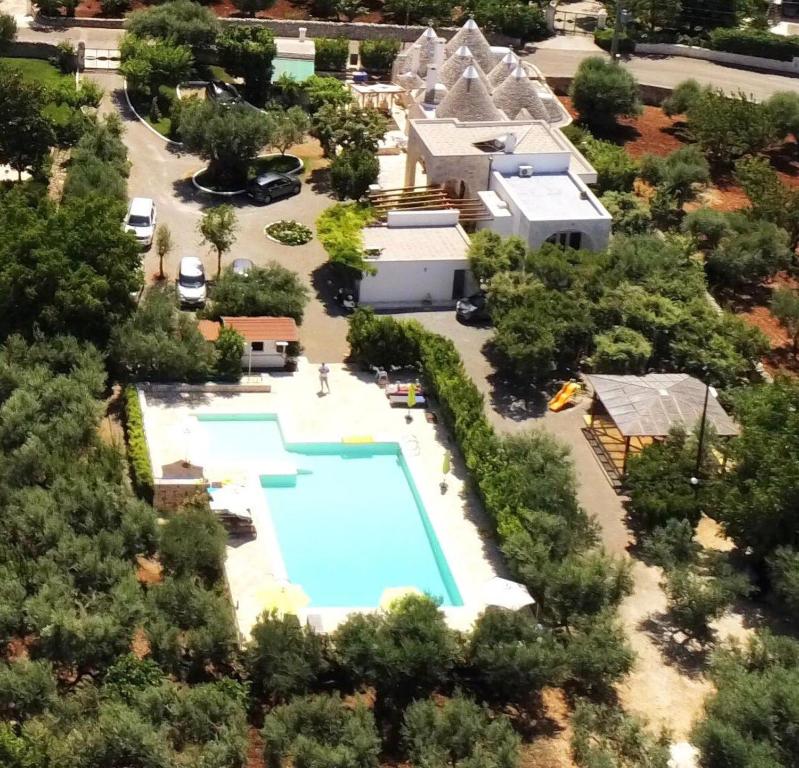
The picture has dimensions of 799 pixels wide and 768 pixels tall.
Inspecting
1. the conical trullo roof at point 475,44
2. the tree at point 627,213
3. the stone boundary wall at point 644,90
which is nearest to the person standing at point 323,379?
the tree at point 627,213

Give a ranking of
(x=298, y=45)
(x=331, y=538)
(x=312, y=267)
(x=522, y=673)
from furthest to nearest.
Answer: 1. (x=298, y=45)
2. (x=312, y=267)
3. (x=331, y=538)
4. (x=522, y=673)

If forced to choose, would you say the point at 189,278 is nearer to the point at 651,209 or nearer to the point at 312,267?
the point at 312,267

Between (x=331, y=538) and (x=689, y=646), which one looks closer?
(x=689, y=646)

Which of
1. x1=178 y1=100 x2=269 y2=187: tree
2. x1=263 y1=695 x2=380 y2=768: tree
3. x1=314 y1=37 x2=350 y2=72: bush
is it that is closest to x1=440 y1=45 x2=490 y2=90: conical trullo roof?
x1=314 y1=37 x2=350 y2=72: bush

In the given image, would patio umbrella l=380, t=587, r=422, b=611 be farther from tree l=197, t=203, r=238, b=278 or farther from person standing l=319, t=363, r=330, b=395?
tree l=197, t=203, r=238, b=278

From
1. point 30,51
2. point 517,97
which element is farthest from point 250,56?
point 517,97

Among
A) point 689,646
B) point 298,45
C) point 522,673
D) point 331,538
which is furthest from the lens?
point 298,45

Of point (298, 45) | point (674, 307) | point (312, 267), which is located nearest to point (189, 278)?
point (312, 267)
